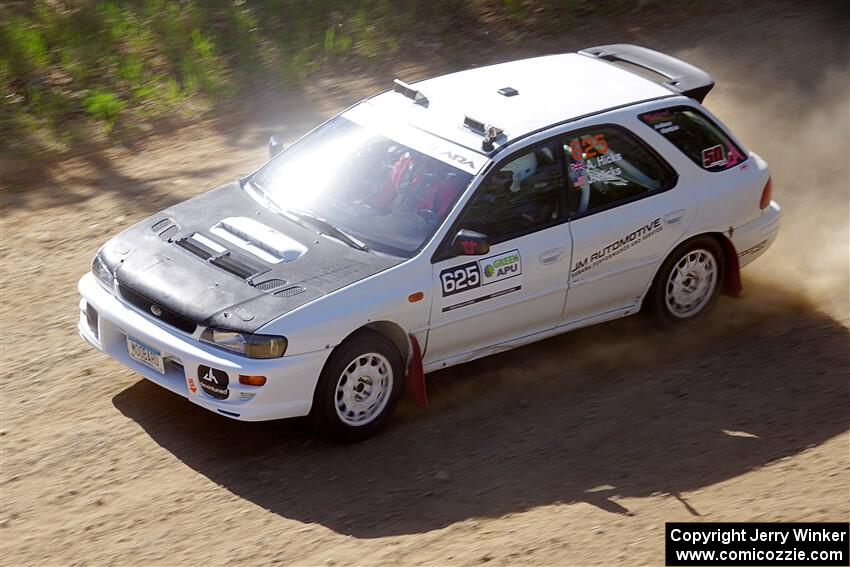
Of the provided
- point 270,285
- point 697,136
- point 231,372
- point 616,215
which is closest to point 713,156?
point 697,136

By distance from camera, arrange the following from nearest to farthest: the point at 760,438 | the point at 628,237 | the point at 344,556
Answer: the point at 344,556, the point at 760,438, the point at 628,237

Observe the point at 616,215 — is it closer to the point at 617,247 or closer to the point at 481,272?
the point at 617,247

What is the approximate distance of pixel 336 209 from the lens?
7098mm

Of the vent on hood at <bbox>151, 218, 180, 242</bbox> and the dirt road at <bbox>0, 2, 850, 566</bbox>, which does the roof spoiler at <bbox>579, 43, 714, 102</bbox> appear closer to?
the dirt road at <bbox>0, 2, 850, 566</bbox>

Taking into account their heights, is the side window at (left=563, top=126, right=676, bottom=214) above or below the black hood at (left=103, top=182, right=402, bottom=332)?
above

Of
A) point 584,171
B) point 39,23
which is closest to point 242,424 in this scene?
point 584,171

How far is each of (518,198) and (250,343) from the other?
194 centimetres

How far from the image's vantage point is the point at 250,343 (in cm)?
612

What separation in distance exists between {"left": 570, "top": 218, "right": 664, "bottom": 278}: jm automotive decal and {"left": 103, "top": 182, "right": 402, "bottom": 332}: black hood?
133 cm

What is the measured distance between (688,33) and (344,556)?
10.1 m

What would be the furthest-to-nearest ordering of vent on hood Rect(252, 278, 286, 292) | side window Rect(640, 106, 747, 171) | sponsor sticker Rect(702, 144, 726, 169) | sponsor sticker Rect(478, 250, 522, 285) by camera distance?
sponsor sticker Rect(702, 144, 726, 169) < side window Rect(640, 106, 747, 171) < sponsor sticker Rect(478, 250, 522, 285) < vent on hood Rect(252, 278, 286, 292)

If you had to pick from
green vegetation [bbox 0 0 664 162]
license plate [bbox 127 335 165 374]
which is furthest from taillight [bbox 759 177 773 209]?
green vegetation [bbox 0 0 664 162]

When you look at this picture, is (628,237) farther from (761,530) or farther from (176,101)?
(176,101)

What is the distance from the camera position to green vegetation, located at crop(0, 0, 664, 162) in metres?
11.5
